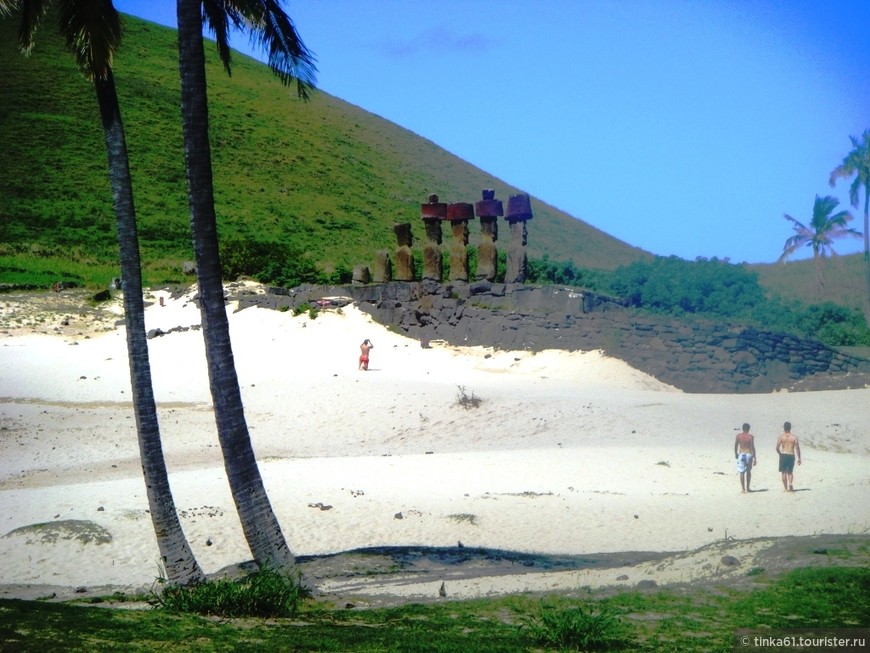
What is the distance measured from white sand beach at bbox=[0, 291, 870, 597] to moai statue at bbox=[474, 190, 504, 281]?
133 inches

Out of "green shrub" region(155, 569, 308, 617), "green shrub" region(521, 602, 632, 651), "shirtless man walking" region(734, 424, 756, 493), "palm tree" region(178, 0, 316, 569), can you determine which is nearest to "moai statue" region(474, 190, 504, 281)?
"shirtless man walking" region(734, 424, 756, 493)

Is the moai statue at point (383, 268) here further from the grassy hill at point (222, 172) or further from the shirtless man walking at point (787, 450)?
the shirtless man walking at point (787, 450)

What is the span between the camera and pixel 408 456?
1844cm

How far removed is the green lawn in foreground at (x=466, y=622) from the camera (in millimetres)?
6914

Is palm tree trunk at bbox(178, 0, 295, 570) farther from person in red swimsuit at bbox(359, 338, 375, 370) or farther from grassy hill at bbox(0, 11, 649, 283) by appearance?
grassy hill at bbox(0, 11, 649, 283)

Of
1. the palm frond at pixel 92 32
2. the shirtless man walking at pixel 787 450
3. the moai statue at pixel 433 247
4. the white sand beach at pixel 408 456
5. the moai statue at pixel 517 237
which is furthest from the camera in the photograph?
the moai statue at pixel 433 247

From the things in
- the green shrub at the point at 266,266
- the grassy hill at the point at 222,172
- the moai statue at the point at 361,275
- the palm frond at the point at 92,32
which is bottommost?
the palm frond at the point at 92,32

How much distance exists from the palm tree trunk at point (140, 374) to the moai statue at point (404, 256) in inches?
870

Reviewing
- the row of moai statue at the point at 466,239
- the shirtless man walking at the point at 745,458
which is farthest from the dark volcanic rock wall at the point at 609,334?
the shirtless man walking at the point at 745,458

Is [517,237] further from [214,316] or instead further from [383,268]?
[214,316]

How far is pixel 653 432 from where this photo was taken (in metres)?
18.7

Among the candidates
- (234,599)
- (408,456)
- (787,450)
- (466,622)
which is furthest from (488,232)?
(466,622)

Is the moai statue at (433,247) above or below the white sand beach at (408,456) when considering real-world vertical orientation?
above

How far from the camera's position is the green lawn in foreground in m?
6.91
